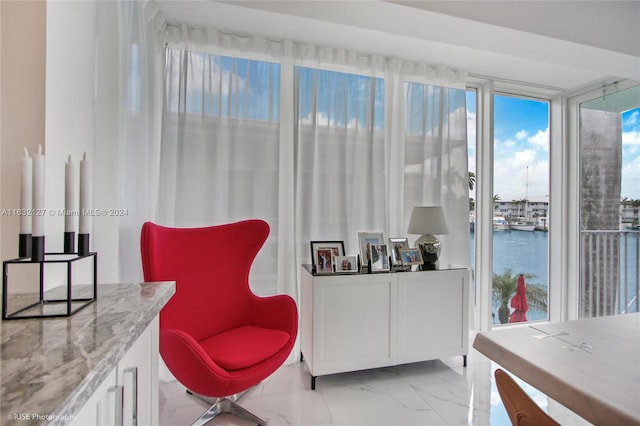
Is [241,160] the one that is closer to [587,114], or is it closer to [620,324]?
[620,324]

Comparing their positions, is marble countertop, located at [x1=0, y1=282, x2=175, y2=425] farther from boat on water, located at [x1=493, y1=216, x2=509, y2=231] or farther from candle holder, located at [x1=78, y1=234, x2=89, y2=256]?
boat on water, located at [x1=493, y1=216, x2=509, y2=231]

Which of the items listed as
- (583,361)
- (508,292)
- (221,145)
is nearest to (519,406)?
(583,361)

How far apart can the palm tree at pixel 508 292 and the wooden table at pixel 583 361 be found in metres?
2.13

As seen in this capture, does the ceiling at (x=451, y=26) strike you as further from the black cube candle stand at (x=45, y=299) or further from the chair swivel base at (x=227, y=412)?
the chair swivel base at (x=227, y=412)

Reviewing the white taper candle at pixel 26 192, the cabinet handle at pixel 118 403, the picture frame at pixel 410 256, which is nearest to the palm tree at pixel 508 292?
the picture frame at pixel 410 256

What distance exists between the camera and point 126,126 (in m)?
1.74

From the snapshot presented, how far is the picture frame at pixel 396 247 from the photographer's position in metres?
2.38

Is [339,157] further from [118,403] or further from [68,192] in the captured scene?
[118,403]

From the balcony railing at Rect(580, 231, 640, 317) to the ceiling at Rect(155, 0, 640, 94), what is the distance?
157cm

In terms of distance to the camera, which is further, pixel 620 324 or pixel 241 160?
pixel 241 160

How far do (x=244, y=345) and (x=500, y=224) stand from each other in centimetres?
282

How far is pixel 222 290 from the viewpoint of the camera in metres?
1.92

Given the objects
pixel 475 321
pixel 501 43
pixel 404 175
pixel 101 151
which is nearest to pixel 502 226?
pixel 475 321

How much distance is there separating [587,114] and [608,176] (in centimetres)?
69
